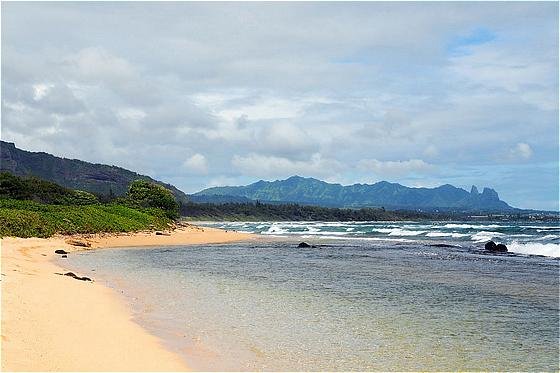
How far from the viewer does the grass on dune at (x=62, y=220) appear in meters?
34.4

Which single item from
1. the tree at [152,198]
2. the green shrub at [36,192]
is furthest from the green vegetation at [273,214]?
the green shrub at [36,192]

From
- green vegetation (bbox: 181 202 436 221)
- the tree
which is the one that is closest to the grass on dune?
the tree

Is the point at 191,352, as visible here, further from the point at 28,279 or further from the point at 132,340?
the point at 28,279

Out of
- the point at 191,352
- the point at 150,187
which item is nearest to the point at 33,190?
the point at 150,187

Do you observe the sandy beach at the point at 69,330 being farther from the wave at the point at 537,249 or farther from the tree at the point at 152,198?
the tree at the point at 152,198

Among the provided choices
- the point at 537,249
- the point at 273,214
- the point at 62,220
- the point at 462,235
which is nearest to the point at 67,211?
the point at 62,220

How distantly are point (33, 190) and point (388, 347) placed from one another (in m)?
60.9

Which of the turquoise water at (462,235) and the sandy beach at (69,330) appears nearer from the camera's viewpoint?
the sandy beach at (69,330)

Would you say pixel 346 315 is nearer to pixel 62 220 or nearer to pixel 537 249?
pixel 537 249

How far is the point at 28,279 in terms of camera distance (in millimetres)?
16203

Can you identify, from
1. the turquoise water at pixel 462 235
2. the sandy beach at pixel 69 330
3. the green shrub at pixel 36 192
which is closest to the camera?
the sandy beach at pixel 69 330

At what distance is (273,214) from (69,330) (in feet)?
546

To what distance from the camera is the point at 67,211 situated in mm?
46188

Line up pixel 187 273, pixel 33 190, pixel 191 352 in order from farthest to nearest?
pixel 33 190 < pixel 187 273 < pixel 191 352
